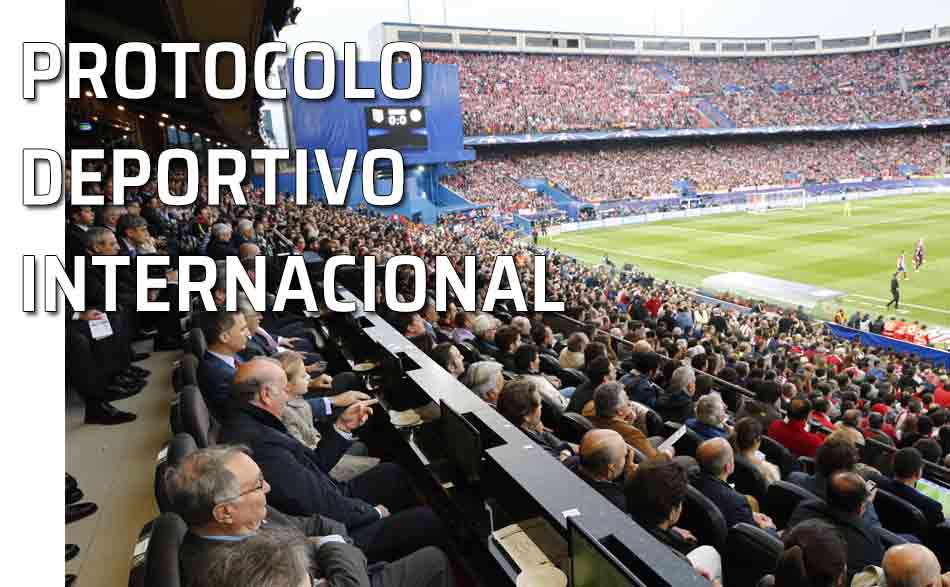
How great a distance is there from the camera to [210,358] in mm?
3732

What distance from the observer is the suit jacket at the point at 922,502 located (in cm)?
392

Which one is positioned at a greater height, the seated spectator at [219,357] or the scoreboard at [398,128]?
the scoreboard at [398,128]

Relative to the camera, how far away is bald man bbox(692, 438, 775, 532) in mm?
3176

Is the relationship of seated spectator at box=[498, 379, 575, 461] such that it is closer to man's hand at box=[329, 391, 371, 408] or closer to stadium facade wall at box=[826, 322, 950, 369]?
man's hand at box=[329, 391, 371, 408]

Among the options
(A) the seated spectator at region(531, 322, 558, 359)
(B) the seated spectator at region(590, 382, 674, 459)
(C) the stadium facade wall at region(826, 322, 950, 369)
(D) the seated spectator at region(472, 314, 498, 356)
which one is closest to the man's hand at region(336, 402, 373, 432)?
(B) the seated spectator at region(590, 382, 674, 459)

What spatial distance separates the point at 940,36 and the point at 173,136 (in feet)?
224

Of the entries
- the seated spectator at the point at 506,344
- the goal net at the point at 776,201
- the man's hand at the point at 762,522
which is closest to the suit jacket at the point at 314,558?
the man's hand at the point at 762,522

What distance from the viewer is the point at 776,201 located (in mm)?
41281

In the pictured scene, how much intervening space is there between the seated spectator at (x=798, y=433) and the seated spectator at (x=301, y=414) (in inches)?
133

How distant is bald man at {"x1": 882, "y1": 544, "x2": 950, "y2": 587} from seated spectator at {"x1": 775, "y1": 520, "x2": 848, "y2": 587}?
0.77 ft

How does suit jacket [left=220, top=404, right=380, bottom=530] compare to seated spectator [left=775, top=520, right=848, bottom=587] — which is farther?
suit jacket [left=220, top=404, right=380, bottom=530]

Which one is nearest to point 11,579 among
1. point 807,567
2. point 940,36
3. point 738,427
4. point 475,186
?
point 807,567

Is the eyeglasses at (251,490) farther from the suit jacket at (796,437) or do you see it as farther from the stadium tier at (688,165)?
the stadium tier at (688,165)

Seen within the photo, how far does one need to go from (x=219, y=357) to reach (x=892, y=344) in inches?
637
